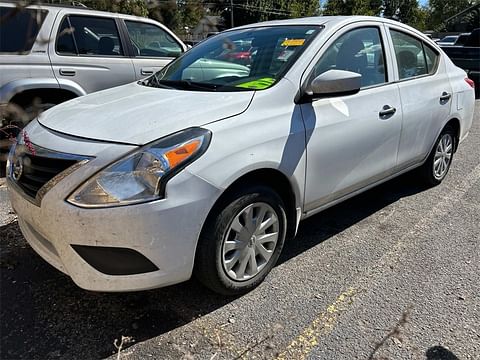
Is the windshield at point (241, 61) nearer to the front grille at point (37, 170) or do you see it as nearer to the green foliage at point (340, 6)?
the front grille at point (37, 170)

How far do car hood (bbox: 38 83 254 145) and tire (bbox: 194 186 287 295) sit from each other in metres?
0.51

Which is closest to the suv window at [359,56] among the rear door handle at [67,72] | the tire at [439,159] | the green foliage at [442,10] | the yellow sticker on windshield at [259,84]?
the yellow sticker on windshield at [259,84]

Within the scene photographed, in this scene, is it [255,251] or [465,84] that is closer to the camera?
[255,251]

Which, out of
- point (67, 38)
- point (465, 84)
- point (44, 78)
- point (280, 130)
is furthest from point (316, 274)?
point (67, 38)

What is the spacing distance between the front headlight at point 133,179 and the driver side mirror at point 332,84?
3.51 ft

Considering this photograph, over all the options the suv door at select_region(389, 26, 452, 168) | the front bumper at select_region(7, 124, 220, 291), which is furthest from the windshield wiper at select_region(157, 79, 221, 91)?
the suv door at select_region(389, 26, 452, 168)

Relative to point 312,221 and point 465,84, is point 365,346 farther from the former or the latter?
point 465,84

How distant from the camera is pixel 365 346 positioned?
229 cm

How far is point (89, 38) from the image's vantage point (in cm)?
543

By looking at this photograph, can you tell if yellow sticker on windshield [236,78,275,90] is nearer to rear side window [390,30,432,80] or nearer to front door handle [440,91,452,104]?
rear side window [390,30,432,80]

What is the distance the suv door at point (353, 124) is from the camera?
9.59 ft

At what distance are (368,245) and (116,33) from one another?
424 centimetres

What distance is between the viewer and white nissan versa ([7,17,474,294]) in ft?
7.17

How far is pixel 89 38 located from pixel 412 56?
3803 millimetres
